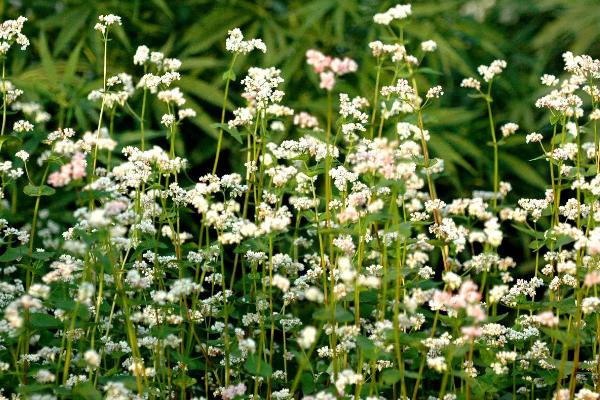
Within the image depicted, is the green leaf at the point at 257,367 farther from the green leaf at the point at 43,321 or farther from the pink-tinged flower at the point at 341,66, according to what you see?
the pink-tinged flower at the point at 341,66

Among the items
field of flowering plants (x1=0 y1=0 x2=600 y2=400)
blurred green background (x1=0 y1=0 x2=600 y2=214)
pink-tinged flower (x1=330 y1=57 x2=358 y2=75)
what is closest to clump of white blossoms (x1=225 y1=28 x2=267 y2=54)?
field of flowering plants (x1=0 y1=0 x2=600 y2=400)

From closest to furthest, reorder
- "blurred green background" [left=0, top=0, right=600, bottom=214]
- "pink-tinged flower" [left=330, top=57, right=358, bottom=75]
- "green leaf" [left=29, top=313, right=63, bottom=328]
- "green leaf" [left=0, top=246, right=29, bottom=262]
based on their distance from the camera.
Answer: "pink-tinged flower" [left=330, top=57, right=358, bottom=75] → "green leaf" [left=29, top=313, right=63, bottom=328] → "green leaf" [left=0, top=246, right=29, bottom=262] → "blurred green background" [left=0, top=0, right=600, bottom=214]

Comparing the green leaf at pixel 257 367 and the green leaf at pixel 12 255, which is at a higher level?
the green leaf at pixel 12 255

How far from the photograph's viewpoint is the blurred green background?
352 cm

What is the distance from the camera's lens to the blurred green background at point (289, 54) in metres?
3.52

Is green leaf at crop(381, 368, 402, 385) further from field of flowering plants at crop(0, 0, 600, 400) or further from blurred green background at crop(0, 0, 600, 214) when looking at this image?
blurred green background at crop(0, 0, 600, 214)

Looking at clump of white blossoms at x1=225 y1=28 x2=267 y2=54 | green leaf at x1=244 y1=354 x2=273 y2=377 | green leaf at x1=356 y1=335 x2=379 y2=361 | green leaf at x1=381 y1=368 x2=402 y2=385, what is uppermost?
clump of white blossoms at x1=225 y1=28 x2=267 y2=54

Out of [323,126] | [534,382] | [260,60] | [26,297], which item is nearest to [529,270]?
[323,126]

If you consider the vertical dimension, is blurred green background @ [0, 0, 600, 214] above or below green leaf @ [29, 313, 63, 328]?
above

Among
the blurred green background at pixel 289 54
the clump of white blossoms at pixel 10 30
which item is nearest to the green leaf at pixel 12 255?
the clump of white blossoms at pixel 10 30

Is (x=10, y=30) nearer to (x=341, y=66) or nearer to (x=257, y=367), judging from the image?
(x=341, y=66)

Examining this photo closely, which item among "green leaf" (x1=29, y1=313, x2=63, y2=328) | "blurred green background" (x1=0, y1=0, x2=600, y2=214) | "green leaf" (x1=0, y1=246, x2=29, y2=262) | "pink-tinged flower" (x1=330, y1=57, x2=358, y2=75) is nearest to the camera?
"pink-tinged flower" (x1=330, y1=57, x2=358, y2=75)

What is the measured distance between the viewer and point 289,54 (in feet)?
11.8

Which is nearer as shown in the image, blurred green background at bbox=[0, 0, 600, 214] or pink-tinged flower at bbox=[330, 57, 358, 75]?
pink-tinged flower at bbox=[330, 57, 358, 75]
